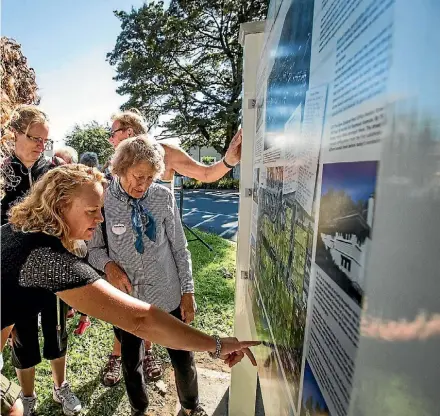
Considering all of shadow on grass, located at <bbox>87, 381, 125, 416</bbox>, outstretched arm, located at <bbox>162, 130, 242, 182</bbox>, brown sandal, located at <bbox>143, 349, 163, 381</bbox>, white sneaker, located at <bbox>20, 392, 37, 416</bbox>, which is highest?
outstretched arm, located at <bbox>162, 130, 242, 182</bbox>

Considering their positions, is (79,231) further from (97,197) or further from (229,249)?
(229,249)

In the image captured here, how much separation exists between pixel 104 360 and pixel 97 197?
2.41m

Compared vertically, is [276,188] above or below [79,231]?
above

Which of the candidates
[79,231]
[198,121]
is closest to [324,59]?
[79,231]

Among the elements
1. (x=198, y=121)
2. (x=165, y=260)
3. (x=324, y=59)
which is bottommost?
(x=165, y=260)

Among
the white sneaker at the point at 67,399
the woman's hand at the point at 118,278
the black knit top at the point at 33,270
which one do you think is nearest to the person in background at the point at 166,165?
the white sneaker at the point at 67,399

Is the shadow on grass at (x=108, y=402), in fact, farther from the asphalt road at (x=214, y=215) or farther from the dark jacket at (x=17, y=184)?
the asphalt road at (x=214, y=215)

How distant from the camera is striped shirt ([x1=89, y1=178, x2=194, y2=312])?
2113mm

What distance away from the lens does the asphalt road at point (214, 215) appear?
437 inches

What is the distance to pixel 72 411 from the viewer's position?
2.63 meters

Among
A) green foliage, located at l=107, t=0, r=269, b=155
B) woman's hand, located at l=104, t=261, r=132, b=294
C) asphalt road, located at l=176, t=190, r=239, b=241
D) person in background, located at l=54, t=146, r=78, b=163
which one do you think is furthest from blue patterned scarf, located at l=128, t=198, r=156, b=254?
green foliage, located at l=107, t=0, r=269, b=155

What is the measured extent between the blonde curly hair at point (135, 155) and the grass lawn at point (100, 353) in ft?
6.30

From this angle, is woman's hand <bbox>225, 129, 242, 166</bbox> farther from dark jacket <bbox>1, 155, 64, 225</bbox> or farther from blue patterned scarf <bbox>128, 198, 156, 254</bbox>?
dark jacket <bbox>1, 155, 64, 225</bbox>

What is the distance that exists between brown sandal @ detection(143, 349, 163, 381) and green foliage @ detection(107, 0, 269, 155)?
2108 centimetres
